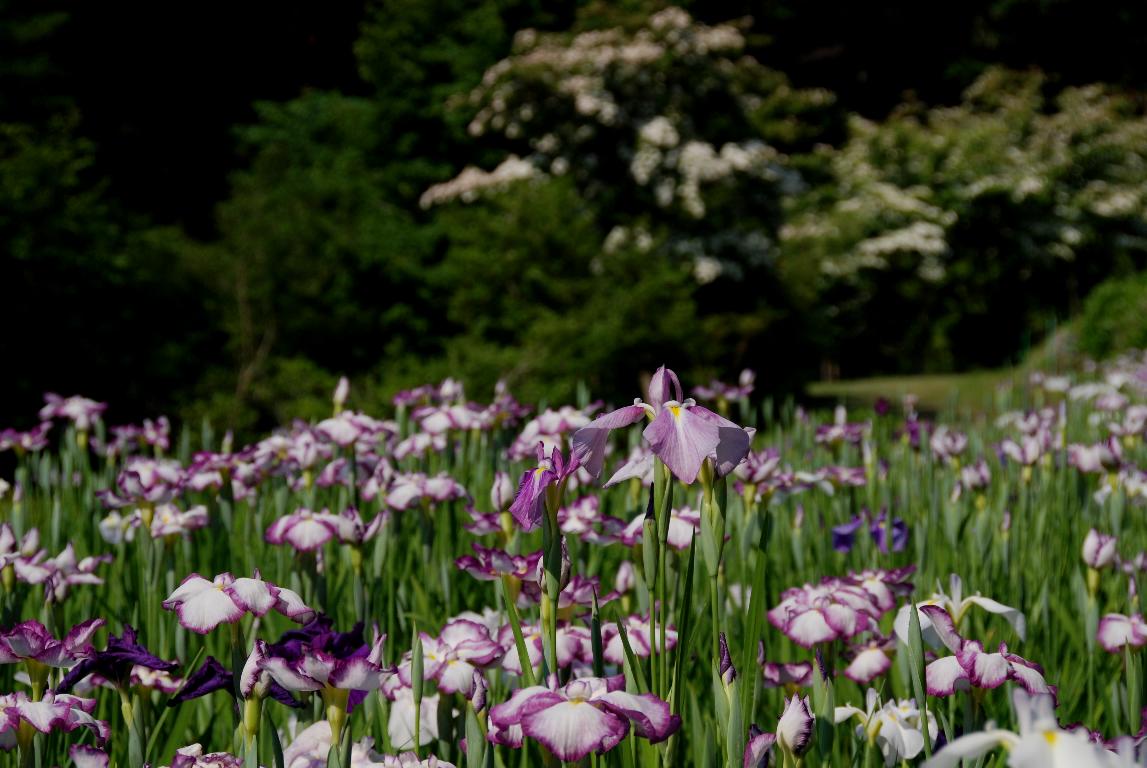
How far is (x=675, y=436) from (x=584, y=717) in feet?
0.91

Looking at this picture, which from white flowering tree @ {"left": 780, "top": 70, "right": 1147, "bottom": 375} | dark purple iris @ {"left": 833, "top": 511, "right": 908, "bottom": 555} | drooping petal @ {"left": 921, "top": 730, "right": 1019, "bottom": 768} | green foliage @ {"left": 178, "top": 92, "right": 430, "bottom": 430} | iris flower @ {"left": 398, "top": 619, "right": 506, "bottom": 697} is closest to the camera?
drooping petal @ {"left": 921, "top": 730, "right": 1019, "bottom": 768}

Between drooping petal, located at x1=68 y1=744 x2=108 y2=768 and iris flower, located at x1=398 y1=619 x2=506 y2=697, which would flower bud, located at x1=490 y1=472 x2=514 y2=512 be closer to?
iris flower, located at x1=398 y1=619 x2=506 y2=697

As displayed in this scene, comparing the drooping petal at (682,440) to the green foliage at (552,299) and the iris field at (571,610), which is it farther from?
the green foliage at (552,299)

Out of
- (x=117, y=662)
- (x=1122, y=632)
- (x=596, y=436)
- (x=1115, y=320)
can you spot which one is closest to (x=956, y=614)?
(x=1122, y=632)

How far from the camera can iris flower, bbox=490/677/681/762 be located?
0.96m

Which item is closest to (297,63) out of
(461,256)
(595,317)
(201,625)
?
(461,256)

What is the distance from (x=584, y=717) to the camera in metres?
0.97

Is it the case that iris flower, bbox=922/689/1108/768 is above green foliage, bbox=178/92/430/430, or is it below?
below

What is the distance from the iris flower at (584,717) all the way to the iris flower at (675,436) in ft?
0.69

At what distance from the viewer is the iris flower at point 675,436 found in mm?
1023

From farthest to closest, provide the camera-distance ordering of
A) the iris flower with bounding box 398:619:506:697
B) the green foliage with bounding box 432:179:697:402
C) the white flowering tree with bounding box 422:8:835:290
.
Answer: the white flowering tree with bounding box 422:8:835:290 → the green foliage with bounding box 432:179:697:402 → the iris flower with bounding box 398:619:506:697

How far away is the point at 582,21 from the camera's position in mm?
12219

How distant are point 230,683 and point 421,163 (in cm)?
1066

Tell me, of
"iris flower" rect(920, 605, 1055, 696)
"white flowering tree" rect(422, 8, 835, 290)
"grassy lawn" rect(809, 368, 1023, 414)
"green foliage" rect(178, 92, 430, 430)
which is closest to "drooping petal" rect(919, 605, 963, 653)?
"iris flower" rect(920, 605, 1055, 696)
